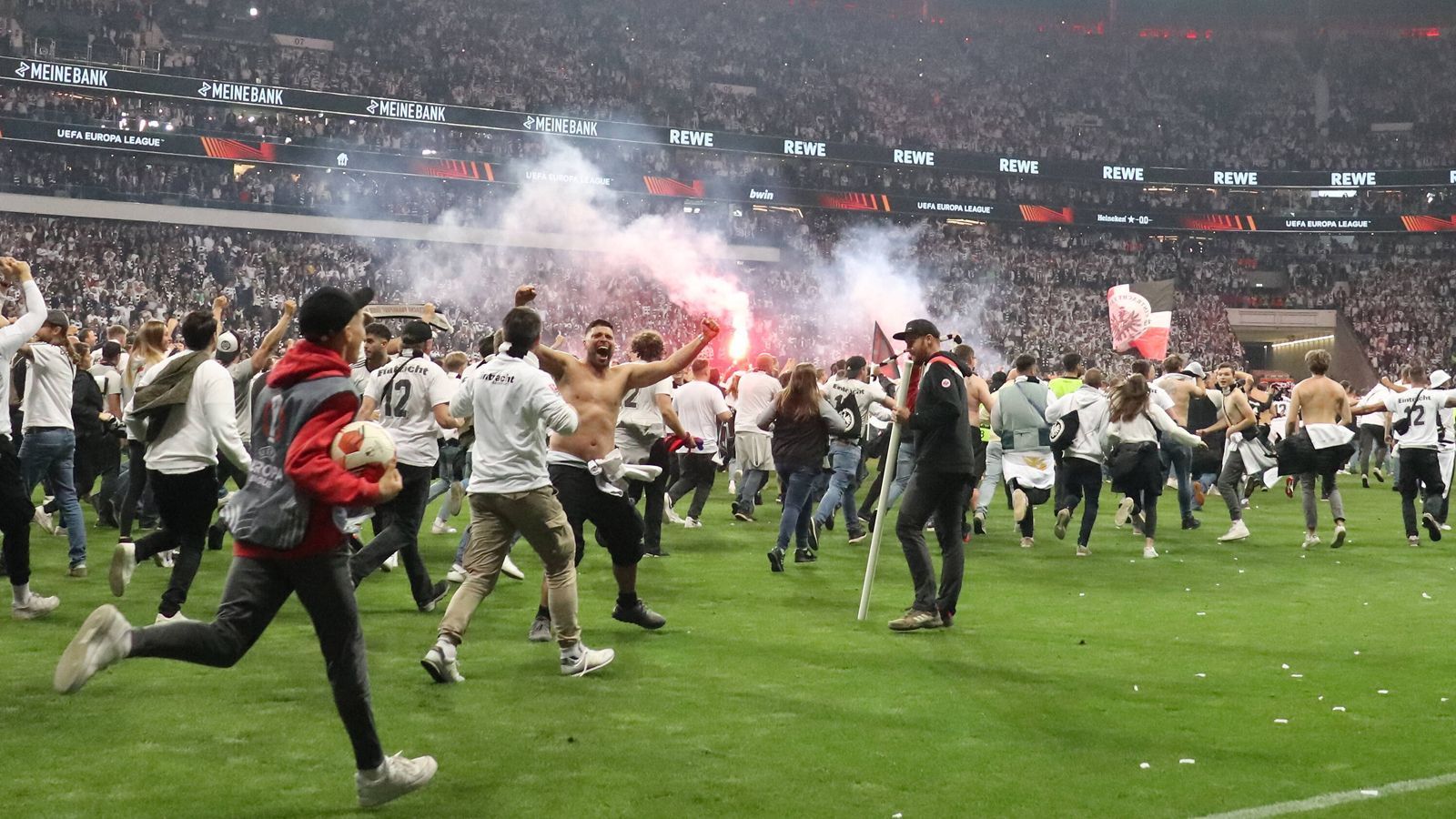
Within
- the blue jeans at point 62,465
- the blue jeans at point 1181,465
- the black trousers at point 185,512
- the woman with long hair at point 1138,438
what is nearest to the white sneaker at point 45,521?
the blue jeans at point 62,465

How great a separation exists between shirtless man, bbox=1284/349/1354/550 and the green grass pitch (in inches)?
130

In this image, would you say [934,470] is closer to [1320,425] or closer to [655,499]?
[655,499]

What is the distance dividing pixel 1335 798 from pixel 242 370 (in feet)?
22.3

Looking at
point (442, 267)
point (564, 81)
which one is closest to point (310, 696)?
point (442, 267)

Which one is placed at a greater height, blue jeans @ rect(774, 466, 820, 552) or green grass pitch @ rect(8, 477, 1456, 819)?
blue jeans @ rect(774, 466, 820, 552)

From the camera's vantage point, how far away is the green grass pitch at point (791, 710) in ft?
16.0

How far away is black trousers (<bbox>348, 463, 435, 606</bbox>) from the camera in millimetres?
8156

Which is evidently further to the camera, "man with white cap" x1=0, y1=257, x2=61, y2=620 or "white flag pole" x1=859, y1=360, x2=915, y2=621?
"white flag pole" x1=859, y1=360, x2=915, y2=621

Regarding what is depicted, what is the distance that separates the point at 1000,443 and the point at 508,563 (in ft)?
18.4

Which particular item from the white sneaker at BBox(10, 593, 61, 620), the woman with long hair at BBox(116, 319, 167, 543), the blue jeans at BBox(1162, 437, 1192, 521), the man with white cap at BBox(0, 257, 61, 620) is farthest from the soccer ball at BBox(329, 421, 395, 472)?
the blue jeans at BBox(1162, 437, 1192, 521)

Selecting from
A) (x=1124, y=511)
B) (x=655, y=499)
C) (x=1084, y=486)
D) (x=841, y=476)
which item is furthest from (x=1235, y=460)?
(x=655, y=499)

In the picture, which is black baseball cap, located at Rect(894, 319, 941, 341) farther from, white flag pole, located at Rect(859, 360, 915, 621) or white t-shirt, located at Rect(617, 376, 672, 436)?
white t-shirt, located at Rect(617, 376, 672, 436)

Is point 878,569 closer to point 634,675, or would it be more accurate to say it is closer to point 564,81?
point 634,675

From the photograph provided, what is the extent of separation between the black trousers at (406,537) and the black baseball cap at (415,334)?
80 centimetres
